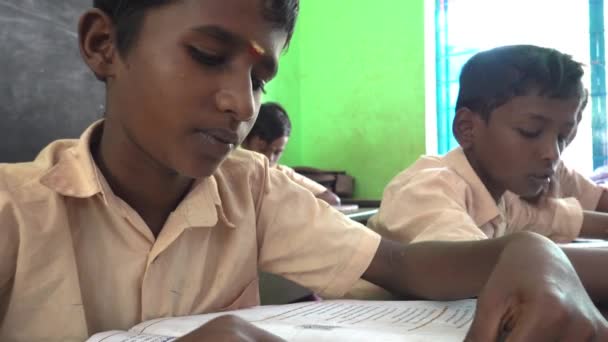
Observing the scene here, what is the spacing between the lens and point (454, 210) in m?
0.83

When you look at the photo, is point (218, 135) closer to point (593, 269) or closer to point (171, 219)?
point (171, 219)

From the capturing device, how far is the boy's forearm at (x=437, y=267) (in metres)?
0.62

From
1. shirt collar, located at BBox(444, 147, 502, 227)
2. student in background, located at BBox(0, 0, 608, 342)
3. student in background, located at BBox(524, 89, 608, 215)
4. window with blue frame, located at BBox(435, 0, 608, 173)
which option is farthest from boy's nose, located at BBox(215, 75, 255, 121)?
window with blue frame, located at BBox(435, 0, 608, 173)

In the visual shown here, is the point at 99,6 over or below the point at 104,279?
over

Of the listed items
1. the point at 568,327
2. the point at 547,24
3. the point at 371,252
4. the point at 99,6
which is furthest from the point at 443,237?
the point at 547,24

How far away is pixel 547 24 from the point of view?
8.66 ft

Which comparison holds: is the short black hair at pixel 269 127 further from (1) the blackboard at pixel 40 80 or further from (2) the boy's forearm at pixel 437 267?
(2) the boy's forearm at pixel 437 267

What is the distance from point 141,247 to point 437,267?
347 millimetres

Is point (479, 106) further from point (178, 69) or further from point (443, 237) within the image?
point (178, 69)

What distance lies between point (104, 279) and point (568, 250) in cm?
53

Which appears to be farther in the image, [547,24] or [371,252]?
[547,24]

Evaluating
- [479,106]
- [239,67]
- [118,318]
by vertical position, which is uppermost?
[239,67]

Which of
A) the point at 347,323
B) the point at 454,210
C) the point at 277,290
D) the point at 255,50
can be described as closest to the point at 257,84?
the point at 255,50

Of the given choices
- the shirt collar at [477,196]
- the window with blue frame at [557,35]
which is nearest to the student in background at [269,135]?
the window with blue frame at [557,35]
